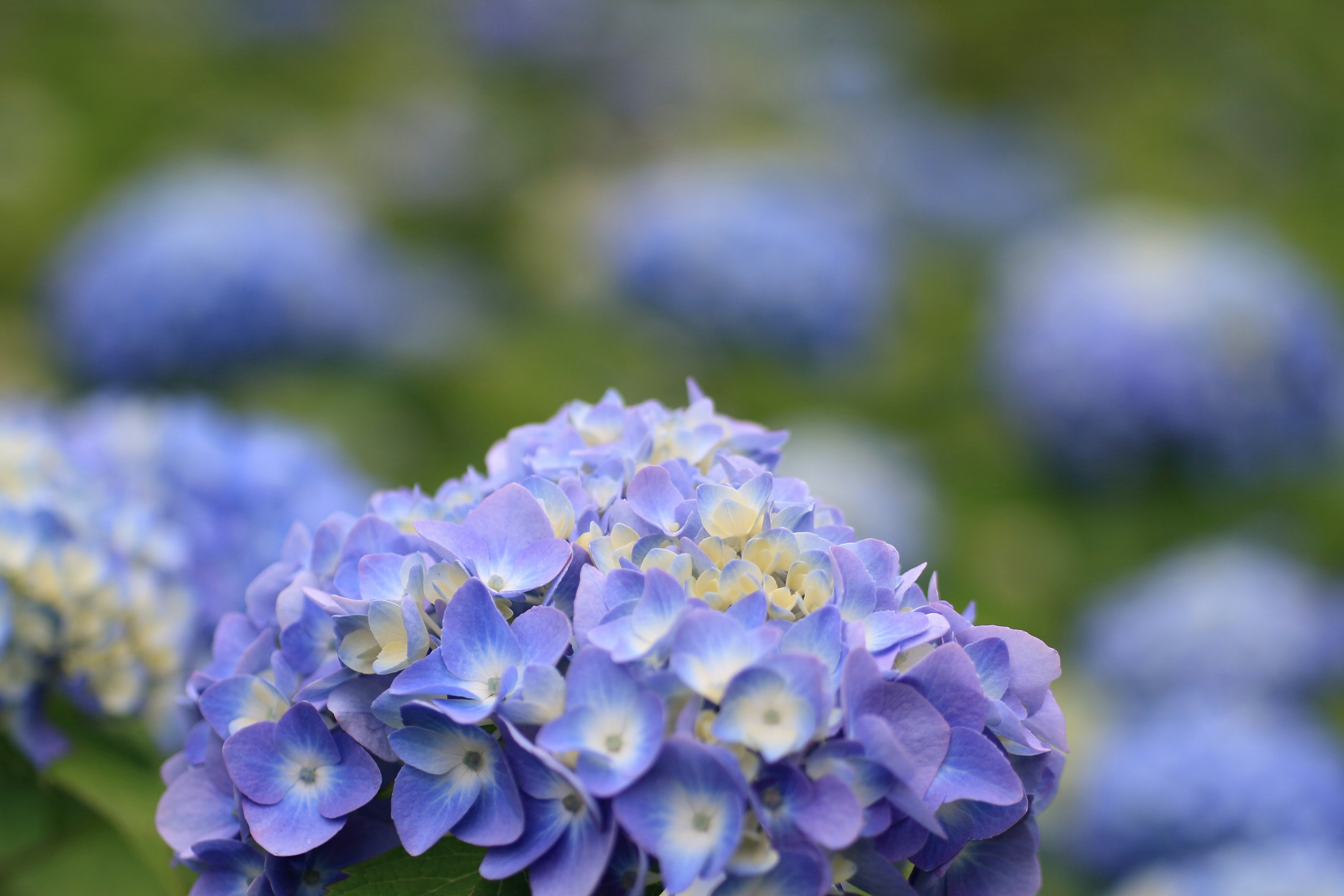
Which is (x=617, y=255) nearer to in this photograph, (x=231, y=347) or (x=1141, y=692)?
(x=231, y=347)

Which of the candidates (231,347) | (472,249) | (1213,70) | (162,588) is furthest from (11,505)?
(1213,70)

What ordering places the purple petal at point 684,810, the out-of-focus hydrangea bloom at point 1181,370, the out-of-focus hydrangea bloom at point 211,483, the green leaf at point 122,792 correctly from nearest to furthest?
1. the purple petal at point 684,810
2. the green leaf at point 122,792
3. the out-of-focus hydrangea bloom at point 211,483
4. the out-of-focus hydrangea bloom at point 1181,370

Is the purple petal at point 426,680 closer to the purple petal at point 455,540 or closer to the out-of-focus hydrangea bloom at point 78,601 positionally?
the purple petal at point 455,540

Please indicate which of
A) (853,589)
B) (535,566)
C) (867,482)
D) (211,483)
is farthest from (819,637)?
(867,482)

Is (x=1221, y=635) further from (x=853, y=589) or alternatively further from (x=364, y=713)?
(x=364, y=713)

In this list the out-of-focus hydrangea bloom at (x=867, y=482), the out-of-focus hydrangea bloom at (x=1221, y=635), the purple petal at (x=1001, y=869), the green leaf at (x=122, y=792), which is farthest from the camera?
the out-of-focus hydrangea bloom at (x=867, y=482)

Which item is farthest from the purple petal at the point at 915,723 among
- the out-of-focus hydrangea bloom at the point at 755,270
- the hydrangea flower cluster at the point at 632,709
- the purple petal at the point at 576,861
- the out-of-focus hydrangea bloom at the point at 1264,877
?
the out-of-focus hydrangea bloom at the point at 755,270
